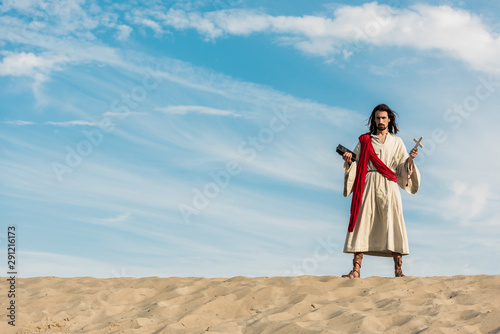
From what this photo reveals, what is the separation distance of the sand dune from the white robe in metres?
0.75

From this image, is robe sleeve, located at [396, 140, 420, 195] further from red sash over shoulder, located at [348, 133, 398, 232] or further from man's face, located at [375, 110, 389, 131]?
man's face, located at [375, 110, 389, 131]

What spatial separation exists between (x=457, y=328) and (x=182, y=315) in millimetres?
2971

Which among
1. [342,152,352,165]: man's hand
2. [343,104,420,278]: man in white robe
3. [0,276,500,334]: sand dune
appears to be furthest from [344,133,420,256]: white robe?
[0,276,500,334]: sand dune

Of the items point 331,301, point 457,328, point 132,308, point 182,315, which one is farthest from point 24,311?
point 457,328

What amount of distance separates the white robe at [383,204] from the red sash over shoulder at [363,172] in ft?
0.22

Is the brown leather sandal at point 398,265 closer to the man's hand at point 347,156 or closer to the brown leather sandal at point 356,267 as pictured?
the brown leather sandal at point 356,267

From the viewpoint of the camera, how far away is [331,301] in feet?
20.8

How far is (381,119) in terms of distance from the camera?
849 cm

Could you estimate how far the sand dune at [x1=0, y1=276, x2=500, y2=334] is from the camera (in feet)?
17.5

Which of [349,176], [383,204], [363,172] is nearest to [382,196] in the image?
[383,204]

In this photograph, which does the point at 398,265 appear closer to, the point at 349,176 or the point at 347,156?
the point at 349,176

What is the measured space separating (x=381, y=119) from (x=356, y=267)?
236cm

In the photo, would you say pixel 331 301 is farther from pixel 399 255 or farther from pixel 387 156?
pixel 387 156

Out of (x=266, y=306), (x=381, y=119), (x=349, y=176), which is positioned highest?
(x=381, y=119)
